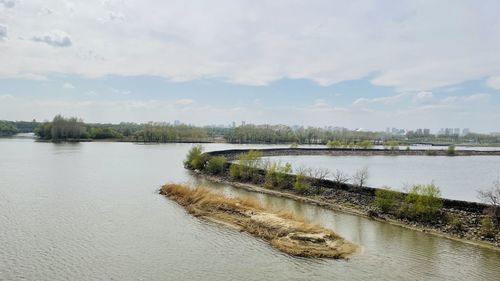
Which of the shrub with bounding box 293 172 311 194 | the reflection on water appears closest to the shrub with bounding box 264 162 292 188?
the shrub with bounding box 293 172 311 194

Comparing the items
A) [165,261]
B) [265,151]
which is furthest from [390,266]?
[265,151]

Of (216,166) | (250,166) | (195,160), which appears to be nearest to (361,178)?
(250,166)

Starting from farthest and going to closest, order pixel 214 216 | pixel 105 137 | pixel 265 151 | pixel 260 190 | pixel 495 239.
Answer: pixel 105 137, pixel 265 151, pixel 260 190, pixel 214 216, pixel 495 239

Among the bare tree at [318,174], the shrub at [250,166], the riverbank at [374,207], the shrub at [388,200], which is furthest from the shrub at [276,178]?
the shrub at [388,200]

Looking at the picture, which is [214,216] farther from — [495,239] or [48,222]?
[495,239]

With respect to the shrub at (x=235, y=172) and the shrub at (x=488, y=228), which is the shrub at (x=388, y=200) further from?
the shrub at (x=235, y=172)

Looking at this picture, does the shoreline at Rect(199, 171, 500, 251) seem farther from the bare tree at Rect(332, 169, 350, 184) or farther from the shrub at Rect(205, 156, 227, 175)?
the bare tree at Rect(332, 169, 350, 184)

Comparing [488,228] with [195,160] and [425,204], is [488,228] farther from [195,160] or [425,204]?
[195,160]
